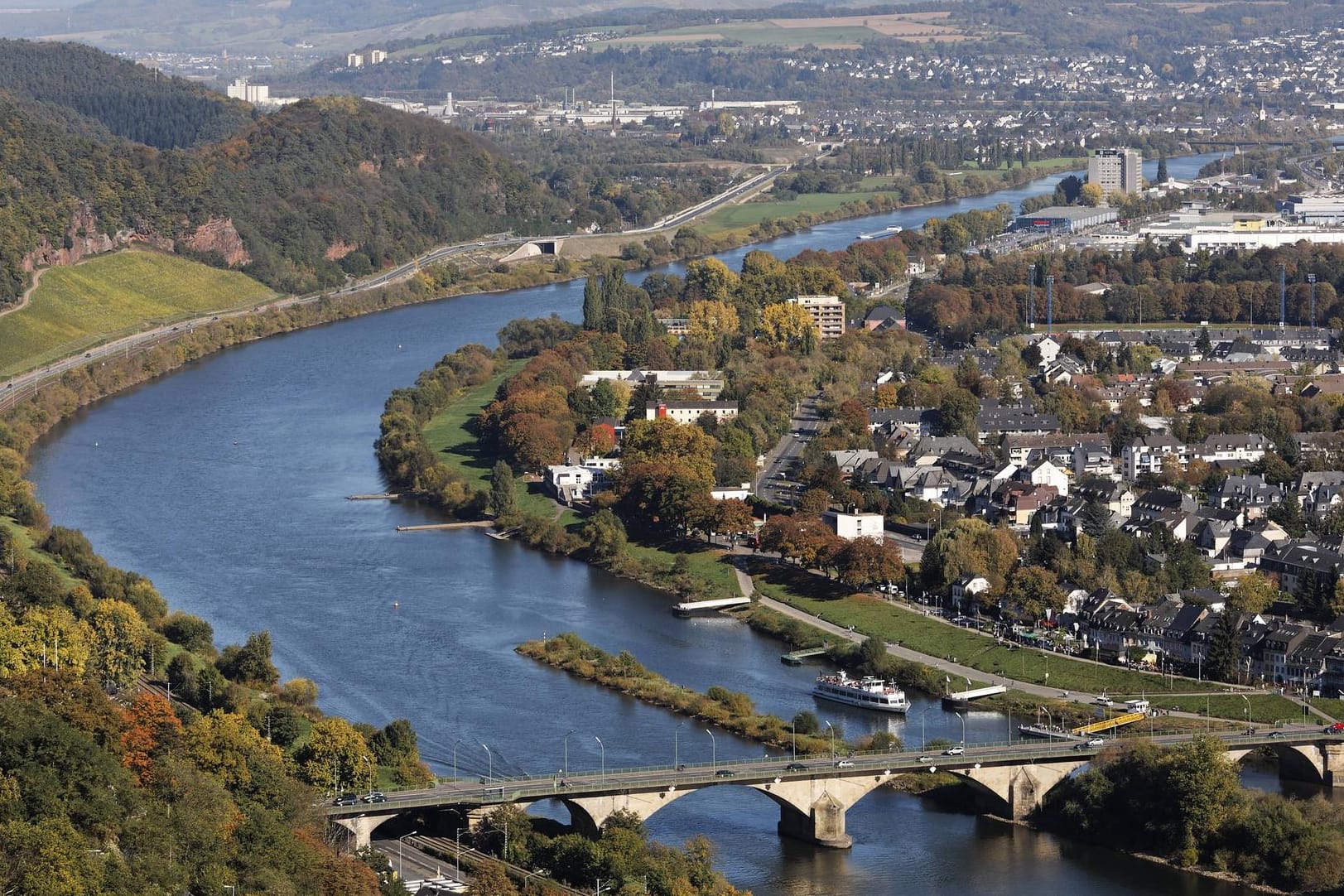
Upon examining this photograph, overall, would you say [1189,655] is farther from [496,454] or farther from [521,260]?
[521,260]

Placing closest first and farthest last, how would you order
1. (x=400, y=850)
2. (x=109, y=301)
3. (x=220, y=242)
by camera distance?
(x=400, y=850) < (x=109, y=301) < (x=220, y=242)

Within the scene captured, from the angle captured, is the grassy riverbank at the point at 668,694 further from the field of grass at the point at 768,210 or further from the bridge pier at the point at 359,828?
the field of grass at the point at 768,210

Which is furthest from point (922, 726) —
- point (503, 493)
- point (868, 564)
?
point (503, 493)

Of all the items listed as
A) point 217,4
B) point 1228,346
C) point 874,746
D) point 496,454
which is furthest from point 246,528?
point 217,4

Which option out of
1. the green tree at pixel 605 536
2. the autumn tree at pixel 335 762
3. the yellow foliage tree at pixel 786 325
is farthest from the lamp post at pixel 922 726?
the yellow foliage tree at pixel 786 325

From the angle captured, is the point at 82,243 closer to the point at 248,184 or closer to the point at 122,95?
the point at 248,184

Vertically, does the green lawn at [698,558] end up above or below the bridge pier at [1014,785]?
below
